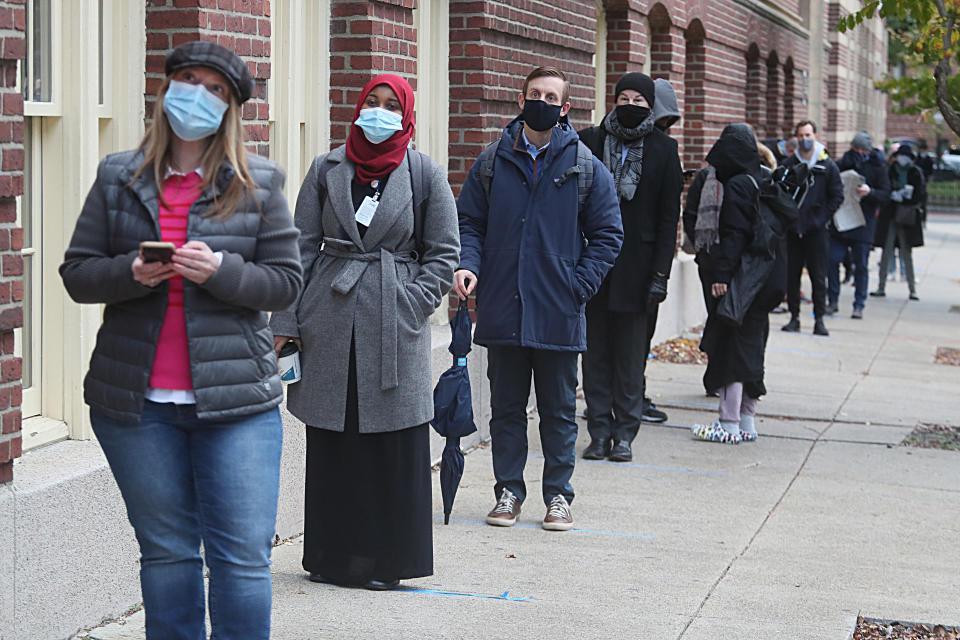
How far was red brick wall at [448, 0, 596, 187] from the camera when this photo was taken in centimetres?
861

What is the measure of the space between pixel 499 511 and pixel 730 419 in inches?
106

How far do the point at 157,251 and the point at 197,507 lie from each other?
0.75 meters

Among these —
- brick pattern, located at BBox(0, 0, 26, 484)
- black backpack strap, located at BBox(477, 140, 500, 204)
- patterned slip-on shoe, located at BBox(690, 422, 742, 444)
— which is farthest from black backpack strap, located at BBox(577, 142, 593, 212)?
patterned slip-on shoe, located at BBox(690, 422, 742, 444)

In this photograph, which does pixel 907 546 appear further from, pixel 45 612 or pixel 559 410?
pixel 45 612

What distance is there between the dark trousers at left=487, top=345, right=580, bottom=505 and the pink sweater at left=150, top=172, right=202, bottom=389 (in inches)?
122

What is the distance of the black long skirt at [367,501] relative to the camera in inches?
211

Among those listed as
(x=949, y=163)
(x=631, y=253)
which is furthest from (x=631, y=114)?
(x=949, y=163)

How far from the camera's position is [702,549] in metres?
6.36

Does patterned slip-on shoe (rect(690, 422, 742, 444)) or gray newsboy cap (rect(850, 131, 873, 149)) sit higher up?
gray newsboy cap (rect(850, 131, 873, 149))

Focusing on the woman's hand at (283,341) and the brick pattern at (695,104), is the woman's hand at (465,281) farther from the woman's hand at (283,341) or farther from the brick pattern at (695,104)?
the brick pattern at (695,104)

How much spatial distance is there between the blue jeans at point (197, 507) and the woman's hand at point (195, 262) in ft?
1.19

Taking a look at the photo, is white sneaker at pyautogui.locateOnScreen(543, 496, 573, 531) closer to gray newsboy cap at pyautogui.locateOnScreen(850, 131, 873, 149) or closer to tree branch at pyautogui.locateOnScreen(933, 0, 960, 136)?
tree branch at pyautogui.locateOnScreen(933, 0, 960, 136)

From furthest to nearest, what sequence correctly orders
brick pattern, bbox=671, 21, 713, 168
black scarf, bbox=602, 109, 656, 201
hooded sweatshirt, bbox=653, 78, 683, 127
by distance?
brick pattern, bbox=671, 21, 713, 168 < hooded sweatshirt, bbox=653, 78, 683, 127 < black scarf, bbox=602, 109, 656, 201

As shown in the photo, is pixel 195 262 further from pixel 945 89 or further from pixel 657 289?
pixel 945 89
